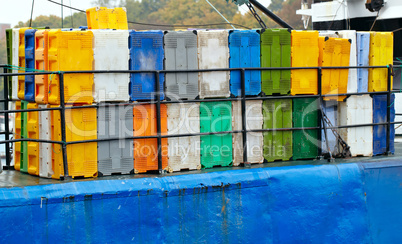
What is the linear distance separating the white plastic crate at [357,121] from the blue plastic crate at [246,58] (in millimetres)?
1609

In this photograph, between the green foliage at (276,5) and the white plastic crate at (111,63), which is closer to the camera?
the white plastic crate at (111,63)

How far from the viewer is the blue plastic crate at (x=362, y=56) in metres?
8.30

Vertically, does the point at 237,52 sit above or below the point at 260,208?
above

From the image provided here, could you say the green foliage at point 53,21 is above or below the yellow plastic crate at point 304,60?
above

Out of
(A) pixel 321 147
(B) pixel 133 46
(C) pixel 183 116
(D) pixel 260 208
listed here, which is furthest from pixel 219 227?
(B) pixel 133 46

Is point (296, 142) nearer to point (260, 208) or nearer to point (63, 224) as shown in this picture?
point (260, 208)

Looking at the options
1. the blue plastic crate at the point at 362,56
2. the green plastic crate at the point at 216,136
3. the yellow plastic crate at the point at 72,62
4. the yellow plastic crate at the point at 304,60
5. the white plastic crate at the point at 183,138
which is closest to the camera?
the yellow plastic crate at the point at 72,62

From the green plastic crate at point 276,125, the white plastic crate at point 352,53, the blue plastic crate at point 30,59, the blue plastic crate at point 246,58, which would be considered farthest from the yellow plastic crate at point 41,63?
the white plastic crate at point 352,53

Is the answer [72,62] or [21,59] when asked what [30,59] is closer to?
[21,59]

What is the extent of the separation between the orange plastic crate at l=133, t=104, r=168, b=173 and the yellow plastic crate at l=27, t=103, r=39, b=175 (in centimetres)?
136

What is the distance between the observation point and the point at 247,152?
7734 mm

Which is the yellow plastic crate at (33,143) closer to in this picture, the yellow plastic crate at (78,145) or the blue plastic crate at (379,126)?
the yellow plastic crate at (78,145)

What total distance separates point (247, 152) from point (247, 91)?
915 mm

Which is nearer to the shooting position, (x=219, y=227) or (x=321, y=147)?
(x=219, y=227)
